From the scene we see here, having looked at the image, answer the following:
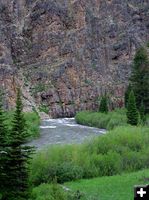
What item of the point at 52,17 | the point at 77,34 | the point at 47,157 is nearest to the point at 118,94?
the point at 77,34

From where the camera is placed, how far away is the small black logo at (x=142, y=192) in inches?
340

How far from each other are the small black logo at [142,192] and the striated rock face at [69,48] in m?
90.5

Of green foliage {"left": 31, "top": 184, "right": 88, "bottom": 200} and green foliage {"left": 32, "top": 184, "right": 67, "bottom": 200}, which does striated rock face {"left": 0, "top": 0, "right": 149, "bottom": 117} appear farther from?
green foliage {"left": 32, "top": 184, "right": 67, "bottom": 200}

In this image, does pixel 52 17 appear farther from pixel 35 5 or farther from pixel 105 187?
pixel 105 187

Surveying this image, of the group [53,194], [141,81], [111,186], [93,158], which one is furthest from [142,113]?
[53,194]

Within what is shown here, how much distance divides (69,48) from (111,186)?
261 feet

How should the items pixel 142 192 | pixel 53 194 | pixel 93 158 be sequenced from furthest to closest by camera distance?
1. pixel 93 158
2. pixel 53 194
3. pixel 142 192

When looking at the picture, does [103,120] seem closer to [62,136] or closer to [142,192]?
[62,136]

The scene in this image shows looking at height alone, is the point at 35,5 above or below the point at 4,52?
above

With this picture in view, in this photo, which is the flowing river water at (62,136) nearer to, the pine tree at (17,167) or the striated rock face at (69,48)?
→ the pine tree at (17,167)

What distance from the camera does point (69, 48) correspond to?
4296 inches

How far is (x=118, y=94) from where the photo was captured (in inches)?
4254

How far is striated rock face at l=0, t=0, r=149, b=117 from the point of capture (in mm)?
104000

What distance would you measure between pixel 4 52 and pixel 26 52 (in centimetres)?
866
